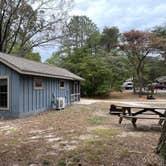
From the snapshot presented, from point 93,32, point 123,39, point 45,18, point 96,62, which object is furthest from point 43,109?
point 93,32

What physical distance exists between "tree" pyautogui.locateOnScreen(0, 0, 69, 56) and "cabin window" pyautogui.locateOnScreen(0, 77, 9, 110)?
14.7m

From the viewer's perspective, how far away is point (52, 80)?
1376 centimetres

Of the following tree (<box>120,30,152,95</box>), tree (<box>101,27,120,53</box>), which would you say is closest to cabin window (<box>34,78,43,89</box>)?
tree (<box>120,30,152,95</box>)

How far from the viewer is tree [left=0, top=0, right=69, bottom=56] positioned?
2351 centimetres

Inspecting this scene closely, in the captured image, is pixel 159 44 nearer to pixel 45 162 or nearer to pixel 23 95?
pixel 23 95

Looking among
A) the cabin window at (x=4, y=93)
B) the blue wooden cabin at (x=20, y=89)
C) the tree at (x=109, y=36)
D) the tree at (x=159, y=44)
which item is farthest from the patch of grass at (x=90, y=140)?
the tree at (x=109, y=36)

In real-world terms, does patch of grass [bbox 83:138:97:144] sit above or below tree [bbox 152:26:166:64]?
below

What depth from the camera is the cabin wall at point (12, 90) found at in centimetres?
1020

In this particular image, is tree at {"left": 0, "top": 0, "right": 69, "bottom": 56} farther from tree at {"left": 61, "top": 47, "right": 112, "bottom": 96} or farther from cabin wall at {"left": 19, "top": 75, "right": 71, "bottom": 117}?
cabin wall at {"left": 19, "top": 75, "right": 71, "bottom": 117}

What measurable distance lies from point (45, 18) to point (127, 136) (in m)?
20.5

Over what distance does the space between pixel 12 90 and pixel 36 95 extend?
5.09 ft

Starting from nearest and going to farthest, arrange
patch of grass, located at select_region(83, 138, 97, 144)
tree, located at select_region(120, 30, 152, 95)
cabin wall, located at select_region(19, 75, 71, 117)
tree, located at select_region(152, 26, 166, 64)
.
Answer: patch of grass, located at select_region(83, 138, 97, 144) → cabin wall, located at select_region(19, 75, 71, 117) → tree, located at select_region(152, 26, 166, 64) → tree, located at select_region(120, 30, 152, 95)

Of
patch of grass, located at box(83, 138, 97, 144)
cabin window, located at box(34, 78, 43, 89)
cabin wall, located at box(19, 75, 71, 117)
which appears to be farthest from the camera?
cabin window, located at box(34, 78, 43, 89)

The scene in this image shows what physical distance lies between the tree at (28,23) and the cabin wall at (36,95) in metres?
11.5
